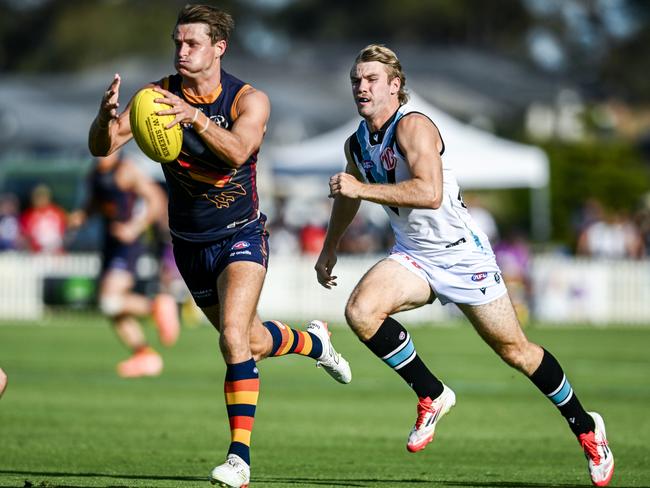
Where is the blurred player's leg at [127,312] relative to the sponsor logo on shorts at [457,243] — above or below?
below

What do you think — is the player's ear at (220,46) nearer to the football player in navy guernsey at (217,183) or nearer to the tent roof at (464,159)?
the football player in navy guernsey at (217,183)

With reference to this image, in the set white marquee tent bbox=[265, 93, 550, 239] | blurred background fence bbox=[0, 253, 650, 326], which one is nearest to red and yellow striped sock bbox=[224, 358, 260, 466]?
blurred background fence bbox=[0, 253, 650, 326]

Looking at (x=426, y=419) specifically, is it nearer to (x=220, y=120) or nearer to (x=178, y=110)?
(x=220, y=120)

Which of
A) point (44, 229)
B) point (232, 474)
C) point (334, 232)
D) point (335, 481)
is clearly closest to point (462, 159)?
point (44, 229)

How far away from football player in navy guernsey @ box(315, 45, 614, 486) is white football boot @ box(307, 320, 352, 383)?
714mm

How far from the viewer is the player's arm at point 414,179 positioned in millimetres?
8062

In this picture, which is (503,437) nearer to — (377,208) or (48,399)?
(48,399)

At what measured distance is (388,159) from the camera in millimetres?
8703

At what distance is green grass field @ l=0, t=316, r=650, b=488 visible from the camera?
902 centimetres

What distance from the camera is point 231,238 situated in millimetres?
8617

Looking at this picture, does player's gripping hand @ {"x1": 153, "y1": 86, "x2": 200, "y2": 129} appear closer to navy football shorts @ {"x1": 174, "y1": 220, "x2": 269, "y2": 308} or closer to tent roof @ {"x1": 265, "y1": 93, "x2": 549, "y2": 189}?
navy football shorts @ {"x1": 174, "y1": 220, "x2": 269, "y2": 308}

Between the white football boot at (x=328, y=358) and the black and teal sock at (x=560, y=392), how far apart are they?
1477 mm

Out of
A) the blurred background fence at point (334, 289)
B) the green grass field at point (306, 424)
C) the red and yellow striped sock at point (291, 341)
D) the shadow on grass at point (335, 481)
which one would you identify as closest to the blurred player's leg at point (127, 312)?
the green grass field at point (306, 424)

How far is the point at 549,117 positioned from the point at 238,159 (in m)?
75.8
